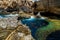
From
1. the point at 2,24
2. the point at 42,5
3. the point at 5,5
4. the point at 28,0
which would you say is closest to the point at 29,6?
the point at 28,0

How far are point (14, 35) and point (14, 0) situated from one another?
16.0 metres

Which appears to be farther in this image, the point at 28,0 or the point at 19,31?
the point at 28,0

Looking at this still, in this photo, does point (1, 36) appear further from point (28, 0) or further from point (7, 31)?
point (28, 0)

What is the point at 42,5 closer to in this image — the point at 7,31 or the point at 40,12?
the point at 40,12

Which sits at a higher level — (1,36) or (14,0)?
(1,36)

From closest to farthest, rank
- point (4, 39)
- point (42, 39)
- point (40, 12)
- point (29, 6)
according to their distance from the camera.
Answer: point (4, 39) → point (42, 39) → point (40, 12) → point (29, 6)

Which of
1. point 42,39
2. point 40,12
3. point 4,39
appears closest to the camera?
point 4,39

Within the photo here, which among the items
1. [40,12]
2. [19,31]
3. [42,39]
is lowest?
[40,12]

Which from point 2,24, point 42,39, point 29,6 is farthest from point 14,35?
point 29,6

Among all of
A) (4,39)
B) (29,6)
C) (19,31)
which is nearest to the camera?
(4,39)

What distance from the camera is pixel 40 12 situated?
16.9 metres

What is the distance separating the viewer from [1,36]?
470cm

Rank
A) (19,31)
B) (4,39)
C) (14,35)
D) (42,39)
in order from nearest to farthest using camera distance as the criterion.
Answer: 1. (4,39)
2. (14,35)
3. (19,31)
4. (42,39)

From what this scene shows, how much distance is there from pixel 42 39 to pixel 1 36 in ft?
11.5
